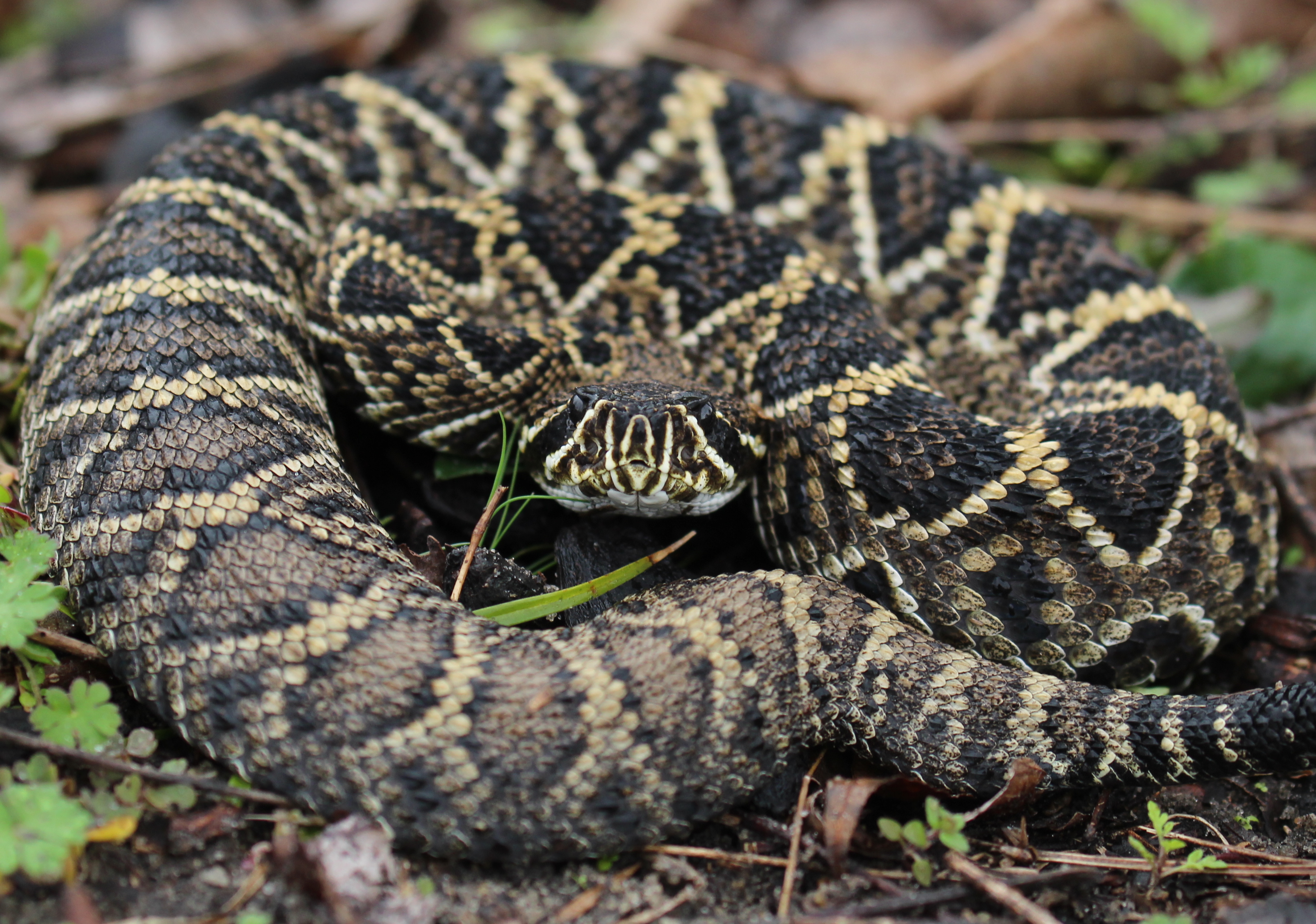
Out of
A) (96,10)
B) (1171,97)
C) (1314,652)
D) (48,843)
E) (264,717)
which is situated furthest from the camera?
(96,10)

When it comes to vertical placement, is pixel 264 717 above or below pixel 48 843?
above

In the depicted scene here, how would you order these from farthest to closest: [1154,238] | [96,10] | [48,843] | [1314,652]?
[96,10] → [1154,238] → [1314,652] → [48,843]

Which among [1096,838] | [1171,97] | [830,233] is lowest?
[1096,838]

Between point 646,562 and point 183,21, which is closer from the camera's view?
point 646,562

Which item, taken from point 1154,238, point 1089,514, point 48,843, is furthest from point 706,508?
point 1154,238

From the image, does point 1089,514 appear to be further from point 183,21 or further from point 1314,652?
point 183,21

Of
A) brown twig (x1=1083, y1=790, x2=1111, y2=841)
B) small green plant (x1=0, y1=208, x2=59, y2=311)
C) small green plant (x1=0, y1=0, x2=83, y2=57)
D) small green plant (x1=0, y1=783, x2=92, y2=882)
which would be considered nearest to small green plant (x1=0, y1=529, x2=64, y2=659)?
small green plant (x1=0, y1=783, x2=92, y2=882)

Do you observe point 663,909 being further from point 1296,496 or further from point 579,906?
point 1296,496
